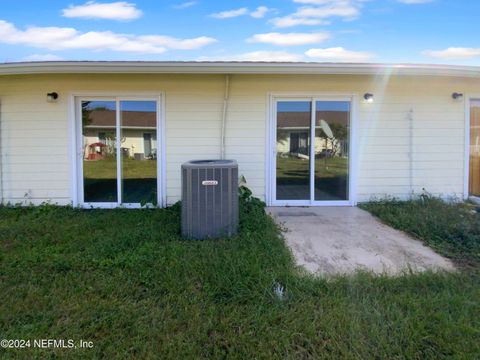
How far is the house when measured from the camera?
5461mm

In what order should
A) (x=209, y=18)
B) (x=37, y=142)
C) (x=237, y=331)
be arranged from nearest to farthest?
(x=237, y=331)
(x=37, y=142)
(x=209, y=18)

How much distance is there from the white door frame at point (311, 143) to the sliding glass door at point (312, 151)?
18 mm

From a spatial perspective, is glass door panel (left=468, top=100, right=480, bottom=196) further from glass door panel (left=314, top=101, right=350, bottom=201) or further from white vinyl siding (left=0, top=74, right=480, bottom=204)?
glass door panel (left=314, top=101, right=350, bottom=201)

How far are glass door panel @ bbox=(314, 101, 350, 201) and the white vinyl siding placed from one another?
235mm

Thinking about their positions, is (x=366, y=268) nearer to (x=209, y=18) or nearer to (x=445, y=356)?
(x=445, y=356)

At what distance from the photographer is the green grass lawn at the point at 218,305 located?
190cm

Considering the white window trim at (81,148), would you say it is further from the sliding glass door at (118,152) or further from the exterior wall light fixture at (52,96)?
the exterior wall light fixture at (52,96)

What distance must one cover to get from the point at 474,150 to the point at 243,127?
14.0ft

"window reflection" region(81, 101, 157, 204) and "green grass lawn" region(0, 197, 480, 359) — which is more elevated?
"window reflection" region(81, 101, 157, 204)

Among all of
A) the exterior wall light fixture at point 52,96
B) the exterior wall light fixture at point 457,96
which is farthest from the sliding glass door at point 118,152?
the exterior wall light fixture at point 457,96

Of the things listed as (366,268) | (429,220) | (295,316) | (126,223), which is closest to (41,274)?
(126,223)

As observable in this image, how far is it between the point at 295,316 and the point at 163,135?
4083 millimetres

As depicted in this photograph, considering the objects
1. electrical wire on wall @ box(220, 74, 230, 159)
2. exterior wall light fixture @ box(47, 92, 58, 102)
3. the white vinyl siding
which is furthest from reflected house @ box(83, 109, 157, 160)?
electrical wire on wall @ box(220, 74, 230, 159)

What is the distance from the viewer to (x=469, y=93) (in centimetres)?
574
